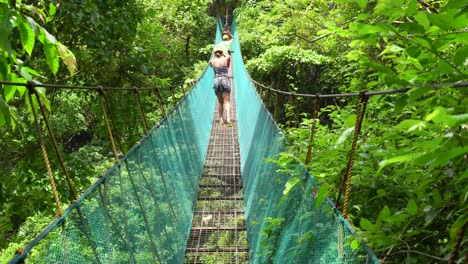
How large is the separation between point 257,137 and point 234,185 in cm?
104

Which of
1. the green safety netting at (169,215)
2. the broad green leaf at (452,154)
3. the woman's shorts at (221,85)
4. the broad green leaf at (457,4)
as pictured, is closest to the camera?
the broad green leaf at (452,154)

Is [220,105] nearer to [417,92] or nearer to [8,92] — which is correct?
[8,92]

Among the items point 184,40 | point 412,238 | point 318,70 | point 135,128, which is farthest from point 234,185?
point 184,40

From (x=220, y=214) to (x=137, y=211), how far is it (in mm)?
1946

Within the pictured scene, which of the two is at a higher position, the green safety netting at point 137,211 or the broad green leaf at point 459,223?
the broad green leaf at point 459,223

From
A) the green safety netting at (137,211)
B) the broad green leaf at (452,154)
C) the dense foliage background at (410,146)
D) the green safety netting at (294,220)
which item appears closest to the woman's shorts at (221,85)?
the green safety netting at (137,211)

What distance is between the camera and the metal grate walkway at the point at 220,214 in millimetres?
3129

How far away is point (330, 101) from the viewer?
7207 millimetres

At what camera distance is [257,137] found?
120 inches

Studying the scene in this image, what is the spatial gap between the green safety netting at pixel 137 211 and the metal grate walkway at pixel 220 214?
273 mm

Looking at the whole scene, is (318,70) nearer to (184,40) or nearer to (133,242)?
(184,40)

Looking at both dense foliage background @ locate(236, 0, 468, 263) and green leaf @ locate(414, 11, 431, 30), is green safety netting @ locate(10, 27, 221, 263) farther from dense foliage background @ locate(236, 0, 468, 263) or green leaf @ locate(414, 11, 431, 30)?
green leaf @ locate(414, 11, 431, 30)

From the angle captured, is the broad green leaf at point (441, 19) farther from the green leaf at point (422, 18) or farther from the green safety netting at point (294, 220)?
the green safety netting at point (294, 220)

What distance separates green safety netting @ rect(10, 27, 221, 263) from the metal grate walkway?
273mm
